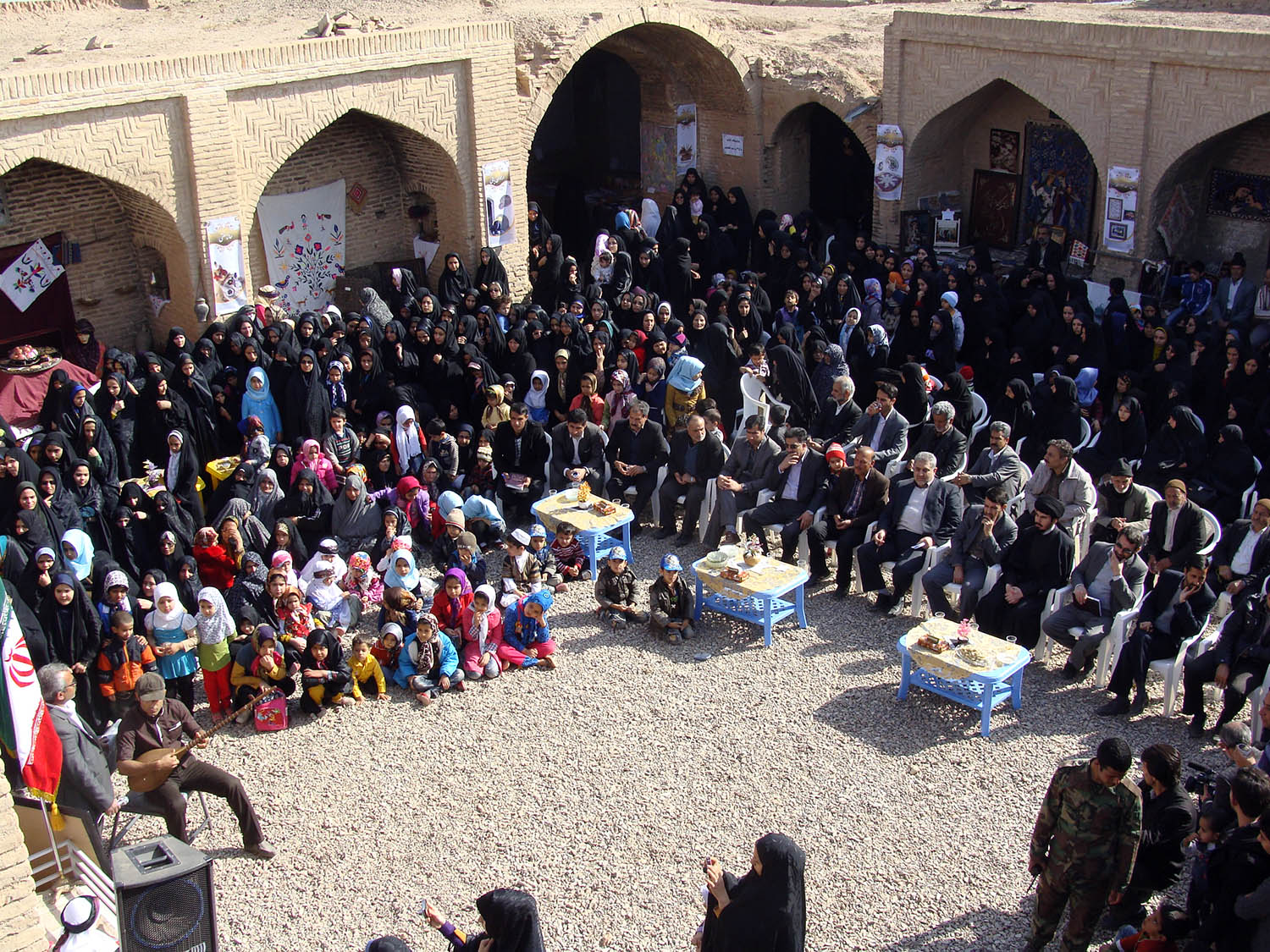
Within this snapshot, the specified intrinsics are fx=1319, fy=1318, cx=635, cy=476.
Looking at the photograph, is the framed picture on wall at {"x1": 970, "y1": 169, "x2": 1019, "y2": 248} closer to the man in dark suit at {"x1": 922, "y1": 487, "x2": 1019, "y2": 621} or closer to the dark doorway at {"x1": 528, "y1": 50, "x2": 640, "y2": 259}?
the dark doorway at {"x1": 528, "y1": 50, "x2": 640, "y2": 259}

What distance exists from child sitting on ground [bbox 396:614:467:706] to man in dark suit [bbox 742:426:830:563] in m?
2.56

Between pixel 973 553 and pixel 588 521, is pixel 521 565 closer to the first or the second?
pixel 588 521

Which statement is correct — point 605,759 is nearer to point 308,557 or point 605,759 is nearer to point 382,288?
point 308,557

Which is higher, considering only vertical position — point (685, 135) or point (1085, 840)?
point (685, 135)

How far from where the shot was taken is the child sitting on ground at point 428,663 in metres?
8.22

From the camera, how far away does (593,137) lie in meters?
20.5

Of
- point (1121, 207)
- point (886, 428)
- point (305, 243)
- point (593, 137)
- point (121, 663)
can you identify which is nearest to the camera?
point (121, 663)

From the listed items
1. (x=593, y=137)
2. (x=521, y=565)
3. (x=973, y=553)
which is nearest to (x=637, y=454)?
(x=521, y=565)

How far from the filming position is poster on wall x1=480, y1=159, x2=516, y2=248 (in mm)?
13945

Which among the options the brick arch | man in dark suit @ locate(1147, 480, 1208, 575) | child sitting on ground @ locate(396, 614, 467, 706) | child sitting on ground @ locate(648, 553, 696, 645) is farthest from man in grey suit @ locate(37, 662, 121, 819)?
the brick arch

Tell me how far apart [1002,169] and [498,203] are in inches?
237

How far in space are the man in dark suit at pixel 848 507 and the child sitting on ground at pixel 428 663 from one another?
106 inches

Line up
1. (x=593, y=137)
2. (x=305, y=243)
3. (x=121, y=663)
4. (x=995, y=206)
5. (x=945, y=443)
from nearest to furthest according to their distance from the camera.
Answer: (x=121, y=663) < (x=945, y=443) < (x=305, y=243) < (x=995, y=206) < (x=593, y=137)

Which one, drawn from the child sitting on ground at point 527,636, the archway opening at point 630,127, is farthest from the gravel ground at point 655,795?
the archway opening at point 630,127
